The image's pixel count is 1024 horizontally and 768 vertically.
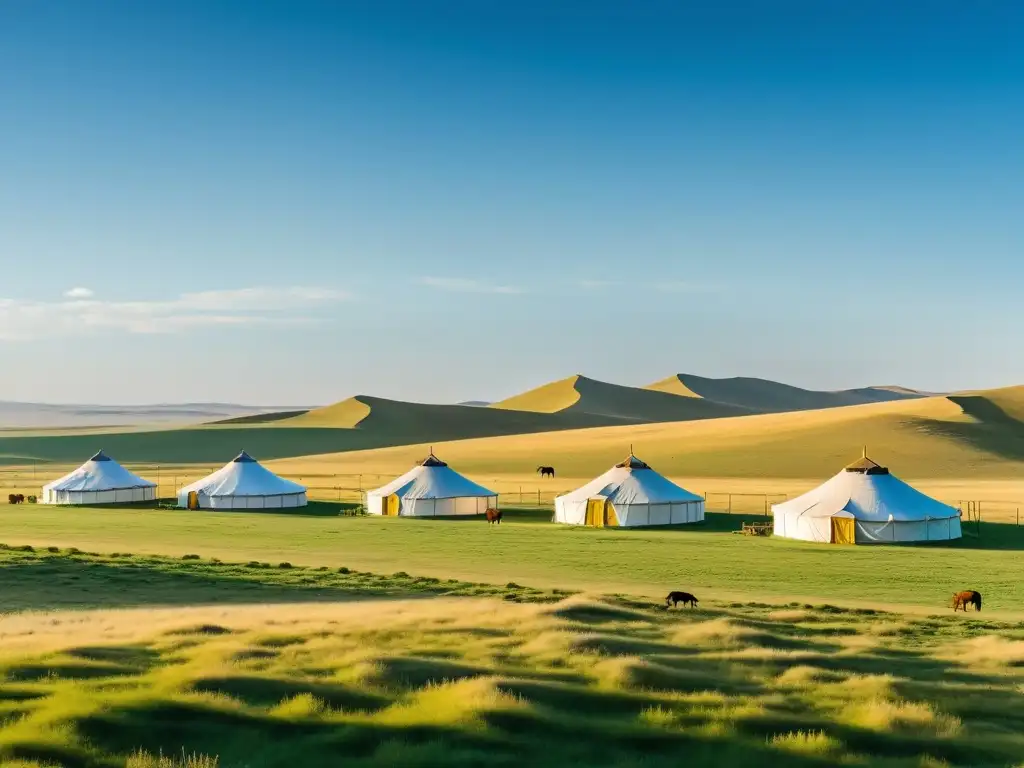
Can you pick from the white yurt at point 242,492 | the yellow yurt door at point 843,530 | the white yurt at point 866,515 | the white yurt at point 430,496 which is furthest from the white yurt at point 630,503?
the white yurt at point 242,492

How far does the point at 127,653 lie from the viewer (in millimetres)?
17375

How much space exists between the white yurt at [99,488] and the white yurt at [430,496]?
16.5 metres

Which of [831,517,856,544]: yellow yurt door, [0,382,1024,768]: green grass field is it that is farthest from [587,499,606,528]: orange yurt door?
[831,517,856,544]: yellow yurt door

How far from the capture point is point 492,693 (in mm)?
13781

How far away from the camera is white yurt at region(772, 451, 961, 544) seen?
4553cm

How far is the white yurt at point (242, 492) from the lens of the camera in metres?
62.4

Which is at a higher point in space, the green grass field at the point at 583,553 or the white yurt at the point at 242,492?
the white yurt at the point at 242,492

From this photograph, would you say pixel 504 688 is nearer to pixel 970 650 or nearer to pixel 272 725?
pixel 272 725

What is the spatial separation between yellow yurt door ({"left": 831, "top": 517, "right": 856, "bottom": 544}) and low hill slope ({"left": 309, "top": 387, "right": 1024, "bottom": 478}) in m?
34.2

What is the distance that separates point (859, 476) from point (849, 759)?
37275mm

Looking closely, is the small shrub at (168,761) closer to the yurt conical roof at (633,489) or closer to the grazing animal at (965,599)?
the grazing animal at (965,599)

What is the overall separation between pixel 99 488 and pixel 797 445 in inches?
2075

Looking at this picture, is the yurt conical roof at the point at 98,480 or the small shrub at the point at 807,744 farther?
the yurt conical roof at the point at 98,480

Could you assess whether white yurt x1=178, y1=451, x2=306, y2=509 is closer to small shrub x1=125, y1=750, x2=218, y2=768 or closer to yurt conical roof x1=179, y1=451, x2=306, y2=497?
yurt conical roof x1=179, y1=451, x2=306, y2=497
